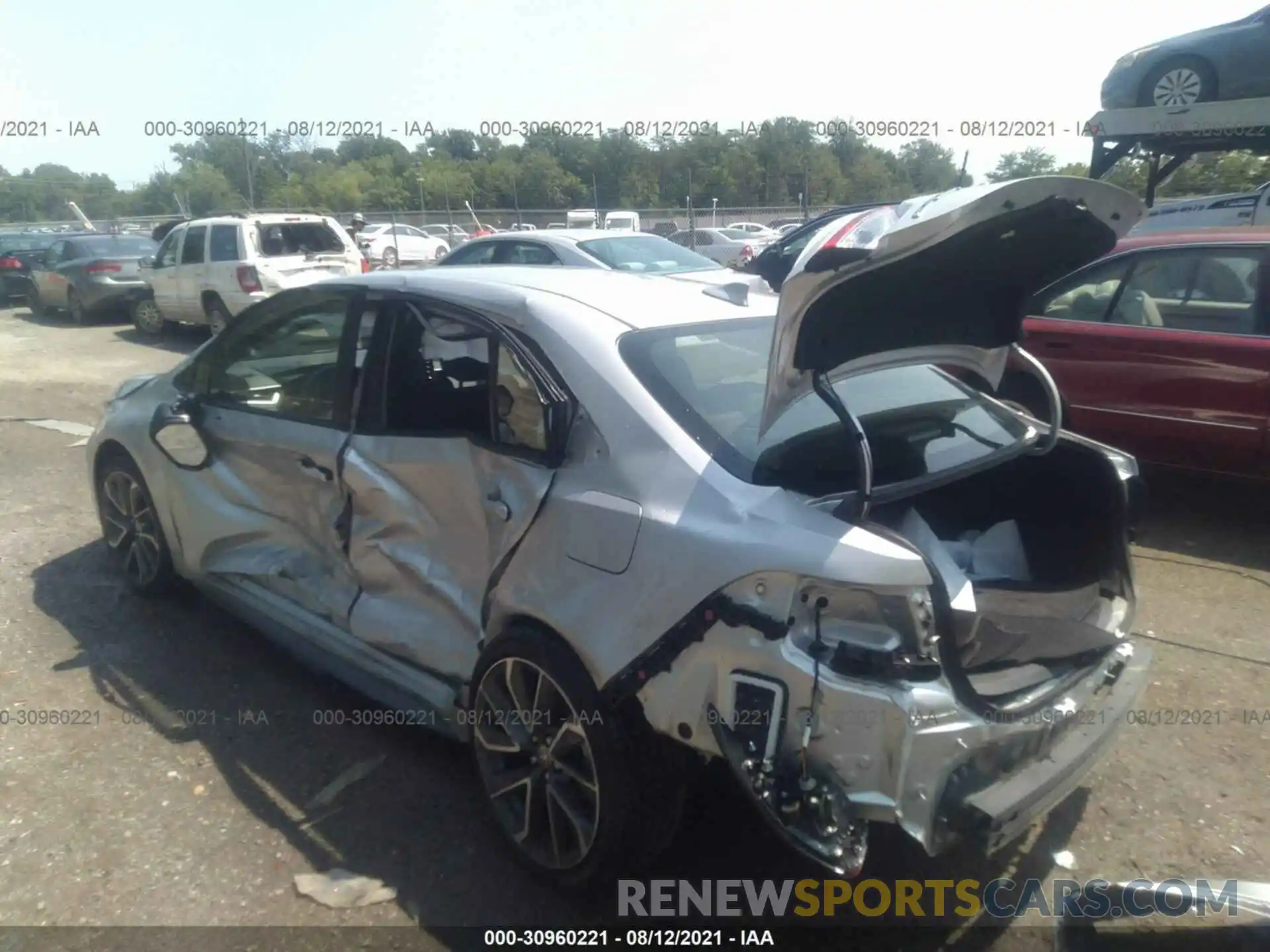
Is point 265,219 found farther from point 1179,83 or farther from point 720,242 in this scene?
point 720,242

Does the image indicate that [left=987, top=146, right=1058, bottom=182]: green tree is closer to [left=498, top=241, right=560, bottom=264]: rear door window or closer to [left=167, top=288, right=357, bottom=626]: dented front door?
[left=498, top=241, right=560, bottom=264]: rear door window

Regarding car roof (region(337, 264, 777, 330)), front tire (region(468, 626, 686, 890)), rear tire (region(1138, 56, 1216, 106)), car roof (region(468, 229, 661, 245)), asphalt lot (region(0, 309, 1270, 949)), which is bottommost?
asphalt lot (region(0, 309, 1270, 949))

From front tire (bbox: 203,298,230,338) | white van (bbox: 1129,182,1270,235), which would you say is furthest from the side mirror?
front tire (bbox: 203,298,230,338)

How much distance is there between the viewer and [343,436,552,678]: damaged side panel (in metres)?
2.98

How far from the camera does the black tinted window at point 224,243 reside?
13.4 m

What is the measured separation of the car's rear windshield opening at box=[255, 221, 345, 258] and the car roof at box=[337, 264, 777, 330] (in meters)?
10.7

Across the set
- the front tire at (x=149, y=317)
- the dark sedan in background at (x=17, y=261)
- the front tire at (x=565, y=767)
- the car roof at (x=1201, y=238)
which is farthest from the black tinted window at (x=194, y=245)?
the front tire at (x=565, y=767)

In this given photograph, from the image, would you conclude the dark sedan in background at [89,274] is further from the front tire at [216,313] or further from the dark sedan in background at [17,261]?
the front tire at [216,313]

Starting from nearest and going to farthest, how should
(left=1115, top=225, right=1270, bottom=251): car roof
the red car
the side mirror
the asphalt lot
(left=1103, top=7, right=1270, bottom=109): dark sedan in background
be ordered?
the asphalt lot
the side mirror
the red car
(left=1115, top=225, right=1270, bottom=251): car roof
(left=1103, top=7, right=1270, bottom=109): dark sedan in background

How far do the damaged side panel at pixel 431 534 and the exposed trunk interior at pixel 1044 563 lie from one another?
1.09 m

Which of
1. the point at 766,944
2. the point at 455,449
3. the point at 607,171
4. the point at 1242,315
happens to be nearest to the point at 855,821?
the point at 766,944

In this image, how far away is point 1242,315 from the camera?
5.47 metres

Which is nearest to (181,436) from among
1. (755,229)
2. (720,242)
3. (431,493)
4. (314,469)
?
(314,469)

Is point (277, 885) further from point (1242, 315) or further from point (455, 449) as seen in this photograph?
point (1242, 315)
